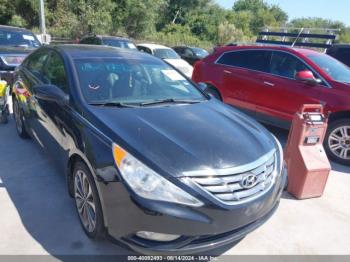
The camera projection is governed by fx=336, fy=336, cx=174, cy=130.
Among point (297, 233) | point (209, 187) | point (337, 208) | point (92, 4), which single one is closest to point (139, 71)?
point (209, 187)

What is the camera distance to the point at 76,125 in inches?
113

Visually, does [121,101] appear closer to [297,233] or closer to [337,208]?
[297,233]

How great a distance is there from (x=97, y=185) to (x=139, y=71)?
1654 millimetres

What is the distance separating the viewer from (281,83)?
5613 millimetres

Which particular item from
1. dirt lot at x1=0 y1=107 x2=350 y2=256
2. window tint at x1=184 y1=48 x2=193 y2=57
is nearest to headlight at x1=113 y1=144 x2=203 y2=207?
dirt lot at x1=0 y1=107 x2=350 y2=256

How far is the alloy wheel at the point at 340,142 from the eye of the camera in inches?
190

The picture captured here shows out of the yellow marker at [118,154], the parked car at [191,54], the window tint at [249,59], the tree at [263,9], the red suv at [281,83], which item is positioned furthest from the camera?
the tree at [263,9]

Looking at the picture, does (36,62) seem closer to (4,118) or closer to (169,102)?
(4,118)

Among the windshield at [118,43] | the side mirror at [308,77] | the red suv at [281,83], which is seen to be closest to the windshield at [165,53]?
the windshield at [118,43]

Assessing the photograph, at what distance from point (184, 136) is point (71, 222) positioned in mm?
1340

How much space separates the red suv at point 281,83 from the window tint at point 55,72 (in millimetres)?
3496

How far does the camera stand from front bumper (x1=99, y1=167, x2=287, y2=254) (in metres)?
2.20

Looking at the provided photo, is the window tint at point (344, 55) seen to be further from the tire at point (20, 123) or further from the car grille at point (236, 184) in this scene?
the tire at point (20, 123)

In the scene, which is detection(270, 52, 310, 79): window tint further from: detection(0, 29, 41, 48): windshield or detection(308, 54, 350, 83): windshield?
detection(0, 29, 41, 48): windshield
